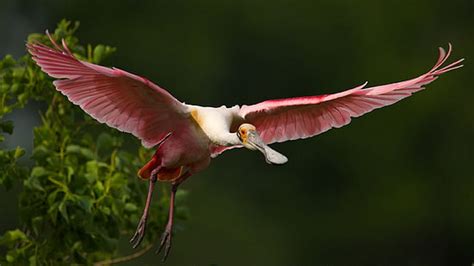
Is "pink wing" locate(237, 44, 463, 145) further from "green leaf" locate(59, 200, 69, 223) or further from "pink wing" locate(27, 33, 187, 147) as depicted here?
"green leaf" locate(59, 200, 69, 223)

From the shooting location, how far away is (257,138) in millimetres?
5332

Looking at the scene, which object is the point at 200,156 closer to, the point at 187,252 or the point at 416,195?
the point at 187,252

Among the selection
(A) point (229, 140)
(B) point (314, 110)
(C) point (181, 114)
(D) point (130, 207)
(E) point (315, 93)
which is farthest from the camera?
(E) point (315, 93)

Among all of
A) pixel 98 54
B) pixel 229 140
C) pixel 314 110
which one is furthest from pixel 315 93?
pixel 229 140

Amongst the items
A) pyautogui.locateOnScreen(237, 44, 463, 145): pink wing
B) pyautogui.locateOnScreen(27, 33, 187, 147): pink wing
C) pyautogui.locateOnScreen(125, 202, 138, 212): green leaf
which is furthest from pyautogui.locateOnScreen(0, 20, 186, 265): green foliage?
pyautogui.locateOnScreen(237, 44, 463, 145): pink wing

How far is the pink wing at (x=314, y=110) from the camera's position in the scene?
567cm

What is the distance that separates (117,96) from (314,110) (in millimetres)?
742

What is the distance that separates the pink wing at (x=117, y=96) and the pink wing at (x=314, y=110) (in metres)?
0.30

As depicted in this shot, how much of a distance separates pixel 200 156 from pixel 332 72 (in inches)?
449

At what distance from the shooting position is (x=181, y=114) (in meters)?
5.51

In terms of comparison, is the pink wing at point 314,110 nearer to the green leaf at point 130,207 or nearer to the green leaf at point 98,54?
the green leaf at point 130,207

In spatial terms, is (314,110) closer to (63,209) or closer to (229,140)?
(229,140)

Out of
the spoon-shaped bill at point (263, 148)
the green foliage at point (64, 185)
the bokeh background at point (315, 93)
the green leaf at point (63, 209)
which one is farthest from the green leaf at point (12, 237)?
the bokeh background at point (315, 93)

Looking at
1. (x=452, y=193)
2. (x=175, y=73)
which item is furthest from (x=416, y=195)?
(x=175, y=73)
